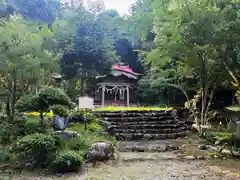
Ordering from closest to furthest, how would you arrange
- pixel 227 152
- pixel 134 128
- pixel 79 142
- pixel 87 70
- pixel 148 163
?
pixel 148 163, pixel 79 142, pixel 227 152, pixel 134 128, pixel 87 70

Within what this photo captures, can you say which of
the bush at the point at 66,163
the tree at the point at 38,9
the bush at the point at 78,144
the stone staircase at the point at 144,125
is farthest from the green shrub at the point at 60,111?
the tree at the point at 38,9

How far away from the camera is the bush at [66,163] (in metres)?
5.73

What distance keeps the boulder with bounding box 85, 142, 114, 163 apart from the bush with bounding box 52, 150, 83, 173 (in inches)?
31.3

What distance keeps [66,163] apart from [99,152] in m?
1.17

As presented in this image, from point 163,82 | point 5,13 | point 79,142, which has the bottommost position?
point 79,142

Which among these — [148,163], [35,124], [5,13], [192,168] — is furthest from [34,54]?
[5,13]

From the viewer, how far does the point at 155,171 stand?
5.93m

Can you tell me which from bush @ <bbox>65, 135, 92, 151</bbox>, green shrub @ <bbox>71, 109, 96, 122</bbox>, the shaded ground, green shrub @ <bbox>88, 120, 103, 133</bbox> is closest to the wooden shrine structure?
green shrub @ <bbox>71, 109, 96, 122</bbox>

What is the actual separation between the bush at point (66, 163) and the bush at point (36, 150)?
28 cm

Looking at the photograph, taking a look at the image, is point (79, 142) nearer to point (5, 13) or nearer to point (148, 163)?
point (148, 163)

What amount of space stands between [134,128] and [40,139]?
558cm

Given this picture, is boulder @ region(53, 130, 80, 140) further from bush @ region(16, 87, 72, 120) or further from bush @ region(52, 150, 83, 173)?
bush @ region(52, 150, 83, 173)

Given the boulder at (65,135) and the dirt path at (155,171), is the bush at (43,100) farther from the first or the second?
the dirt path at (155,171)

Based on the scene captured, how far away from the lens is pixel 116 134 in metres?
10.2
